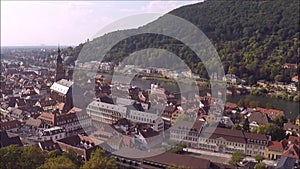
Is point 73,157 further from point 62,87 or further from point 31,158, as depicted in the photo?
point 62,87

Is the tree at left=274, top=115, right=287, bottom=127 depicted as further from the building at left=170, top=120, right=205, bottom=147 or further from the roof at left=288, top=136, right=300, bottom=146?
the building at left=170, top=120, right=205, bottom=147

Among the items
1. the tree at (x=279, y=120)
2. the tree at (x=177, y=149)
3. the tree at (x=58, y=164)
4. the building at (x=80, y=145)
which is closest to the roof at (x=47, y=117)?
the building at (x=80, y=145)

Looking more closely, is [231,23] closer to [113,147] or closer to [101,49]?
[101,49]

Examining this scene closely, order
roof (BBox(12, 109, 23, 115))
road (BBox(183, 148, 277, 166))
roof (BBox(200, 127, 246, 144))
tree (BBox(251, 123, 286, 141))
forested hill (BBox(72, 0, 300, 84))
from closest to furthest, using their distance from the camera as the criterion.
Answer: road (BBox(183, 148, 277, 166)), roof (BBox(200, 127, 246, 144)), tree (BBox(251, 123, 286, 141)), roof (BBox(12, 109, 23, 115)), forested hill (BBox(72, 0, 300, 84))

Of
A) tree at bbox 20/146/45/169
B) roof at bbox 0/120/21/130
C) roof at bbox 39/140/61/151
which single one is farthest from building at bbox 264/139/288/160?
roof at bbox 0/120/21/130

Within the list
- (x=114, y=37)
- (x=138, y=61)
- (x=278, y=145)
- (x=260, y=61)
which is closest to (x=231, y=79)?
(x=260, y=61)

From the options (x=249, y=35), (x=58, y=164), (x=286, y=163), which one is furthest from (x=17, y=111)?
(x=249, y=35)

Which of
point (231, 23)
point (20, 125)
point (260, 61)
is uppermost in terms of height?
point (231, 23)
